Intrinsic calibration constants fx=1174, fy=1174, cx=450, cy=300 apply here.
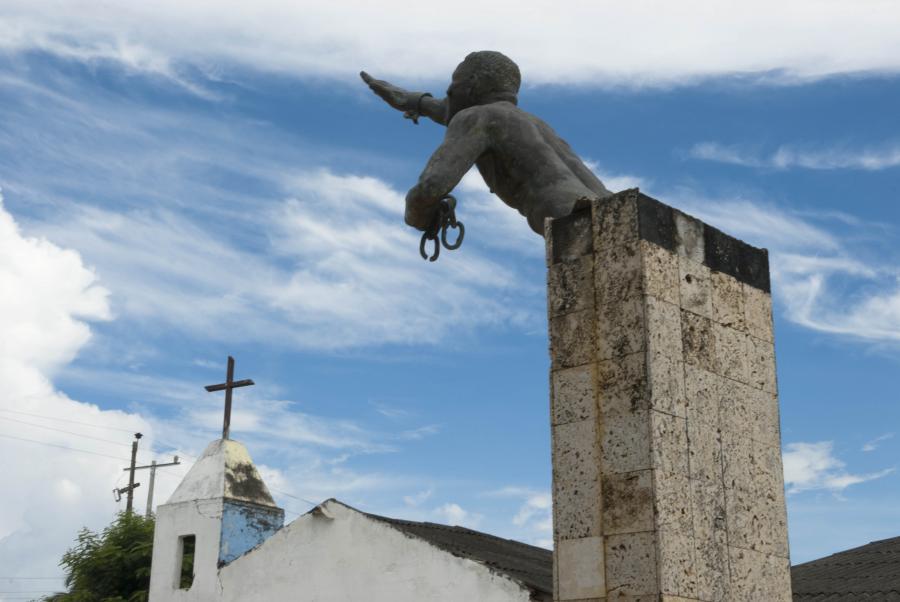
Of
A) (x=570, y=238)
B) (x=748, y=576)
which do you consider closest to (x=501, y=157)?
(x=570, y=238)

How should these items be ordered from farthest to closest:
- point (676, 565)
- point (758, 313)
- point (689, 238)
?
point (758, 313) < point (689, 238) < point (676, 565)

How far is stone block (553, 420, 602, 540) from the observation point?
564 cm

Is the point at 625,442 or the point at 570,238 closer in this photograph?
the point at 625,442

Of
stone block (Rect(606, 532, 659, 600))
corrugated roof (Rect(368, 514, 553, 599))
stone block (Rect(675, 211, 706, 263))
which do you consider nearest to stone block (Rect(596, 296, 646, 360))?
stone block (Rect(675, 211, 706, 263))

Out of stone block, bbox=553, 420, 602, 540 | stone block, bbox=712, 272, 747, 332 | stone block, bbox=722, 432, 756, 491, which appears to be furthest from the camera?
stone block, bbox=712, 272, 747, 332

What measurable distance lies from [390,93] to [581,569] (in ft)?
12.1

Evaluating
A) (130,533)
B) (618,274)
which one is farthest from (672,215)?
(130,533)

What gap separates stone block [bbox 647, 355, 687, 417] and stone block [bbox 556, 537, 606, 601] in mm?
708

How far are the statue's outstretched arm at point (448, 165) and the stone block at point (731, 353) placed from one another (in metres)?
1.73

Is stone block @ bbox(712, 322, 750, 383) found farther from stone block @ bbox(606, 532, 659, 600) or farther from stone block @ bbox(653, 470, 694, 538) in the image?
stone block @ bbox(606, 532, 659, 600)

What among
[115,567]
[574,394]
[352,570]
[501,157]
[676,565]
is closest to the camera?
[676,565]

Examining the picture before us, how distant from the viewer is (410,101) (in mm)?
7785

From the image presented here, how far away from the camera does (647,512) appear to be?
5.41m

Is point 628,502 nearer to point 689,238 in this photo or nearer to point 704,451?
point 704,451
